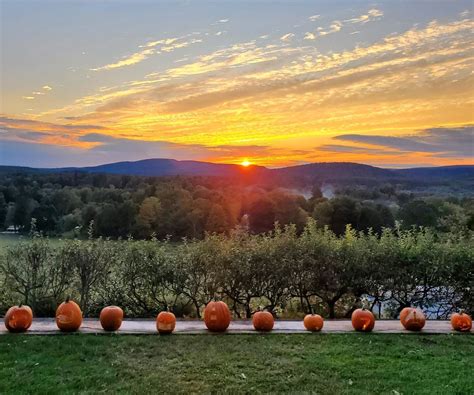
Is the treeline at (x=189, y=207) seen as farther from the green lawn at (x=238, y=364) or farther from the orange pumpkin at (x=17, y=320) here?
the green lawn at (x=238, y=364)

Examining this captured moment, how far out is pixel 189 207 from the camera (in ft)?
27.1

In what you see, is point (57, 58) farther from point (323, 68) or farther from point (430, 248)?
point (430, 248)

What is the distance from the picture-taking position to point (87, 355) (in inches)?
175

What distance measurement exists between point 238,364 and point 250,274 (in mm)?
2399

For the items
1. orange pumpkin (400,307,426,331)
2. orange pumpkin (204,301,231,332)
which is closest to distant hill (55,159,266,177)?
orange pumpkin (204,301,231,332)

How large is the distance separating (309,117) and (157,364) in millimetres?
5804

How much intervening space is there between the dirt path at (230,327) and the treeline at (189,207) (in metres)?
1.51

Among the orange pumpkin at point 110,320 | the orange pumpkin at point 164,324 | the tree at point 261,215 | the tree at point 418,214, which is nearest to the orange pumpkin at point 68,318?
the orange pumpkin at point 110,320

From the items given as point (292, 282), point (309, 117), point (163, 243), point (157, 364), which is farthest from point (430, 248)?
point (157, 364)

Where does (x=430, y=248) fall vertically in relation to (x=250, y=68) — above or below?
below

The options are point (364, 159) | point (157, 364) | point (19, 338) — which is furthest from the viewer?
point (364, 159)

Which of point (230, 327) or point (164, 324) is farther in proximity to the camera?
point (230, 327)

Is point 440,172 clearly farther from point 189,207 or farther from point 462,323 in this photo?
point 189,207

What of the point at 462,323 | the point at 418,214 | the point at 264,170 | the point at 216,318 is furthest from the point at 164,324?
the point at 264,170
